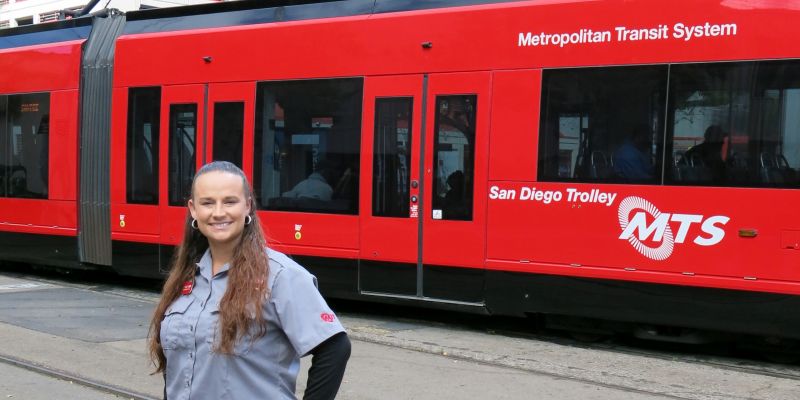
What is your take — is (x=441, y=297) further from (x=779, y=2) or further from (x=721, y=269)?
(x=779, y=2)

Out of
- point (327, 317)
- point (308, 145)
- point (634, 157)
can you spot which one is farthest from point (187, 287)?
point (308, 145)

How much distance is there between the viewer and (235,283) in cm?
236

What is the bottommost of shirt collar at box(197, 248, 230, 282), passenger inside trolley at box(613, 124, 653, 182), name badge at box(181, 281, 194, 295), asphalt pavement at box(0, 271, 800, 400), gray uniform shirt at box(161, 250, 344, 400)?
asphalt pavement at box(0, 271, 800, 400)

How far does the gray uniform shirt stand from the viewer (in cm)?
235

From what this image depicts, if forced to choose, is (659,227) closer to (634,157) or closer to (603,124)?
(634,157)

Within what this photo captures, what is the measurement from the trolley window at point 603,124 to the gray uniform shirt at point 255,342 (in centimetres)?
552

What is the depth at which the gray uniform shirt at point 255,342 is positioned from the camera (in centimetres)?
235

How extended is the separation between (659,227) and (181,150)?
224 inches

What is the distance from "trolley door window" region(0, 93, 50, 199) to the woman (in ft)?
33.6

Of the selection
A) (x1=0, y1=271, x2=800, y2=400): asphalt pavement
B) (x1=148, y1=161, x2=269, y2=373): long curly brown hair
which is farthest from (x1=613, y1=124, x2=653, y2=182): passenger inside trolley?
(x1=148, y1=161, x2=269, y2=373): long curly brown hair

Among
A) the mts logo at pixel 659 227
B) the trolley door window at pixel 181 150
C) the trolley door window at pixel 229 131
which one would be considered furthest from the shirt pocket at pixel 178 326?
the trolley door window at pixel 181 150

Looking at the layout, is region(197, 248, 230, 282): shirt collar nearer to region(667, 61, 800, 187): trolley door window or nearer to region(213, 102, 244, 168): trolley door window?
region(667, 61, 800, 187): trolley door window

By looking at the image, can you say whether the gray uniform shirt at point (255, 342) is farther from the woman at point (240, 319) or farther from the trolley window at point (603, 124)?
the trolley window at point (603, 124)

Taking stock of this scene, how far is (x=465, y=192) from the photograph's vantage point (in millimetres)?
8258
